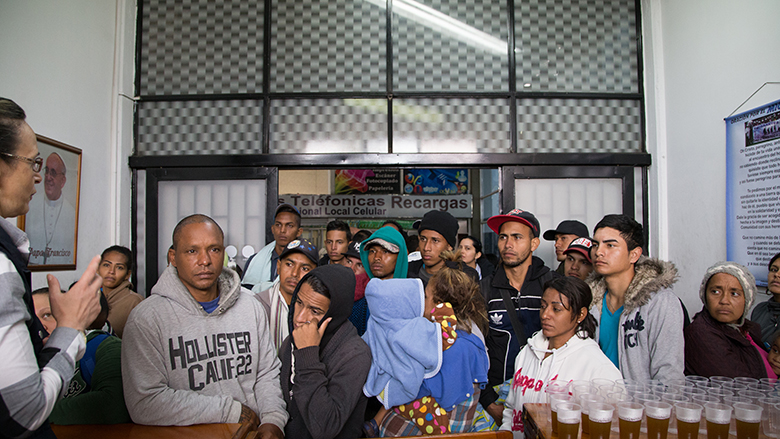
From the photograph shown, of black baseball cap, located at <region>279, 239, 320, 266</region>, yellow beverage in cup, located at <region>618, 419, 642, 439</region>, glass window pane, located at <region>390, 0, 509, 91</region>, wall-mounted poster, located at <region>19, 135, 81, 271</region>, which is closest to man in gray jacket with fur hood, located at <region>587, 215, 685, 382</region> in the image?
yellow beverage in cup, located at <region>618, 419, 642, 439</region>

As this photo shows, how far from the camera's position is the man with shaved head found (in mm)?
3311

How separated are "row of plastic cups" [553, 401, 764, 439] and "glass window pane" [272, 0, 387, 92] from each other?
3600 millimetres

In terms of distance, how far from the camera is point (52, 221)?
349 centimetres

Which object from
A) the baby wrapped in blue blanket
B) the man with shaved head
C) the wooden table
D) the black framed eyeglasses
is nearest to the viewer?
the black framed eyeglasses

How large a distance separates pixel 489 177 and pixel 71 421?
6.89 m

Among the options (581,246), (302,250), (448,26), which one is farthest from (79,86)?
(581,246)

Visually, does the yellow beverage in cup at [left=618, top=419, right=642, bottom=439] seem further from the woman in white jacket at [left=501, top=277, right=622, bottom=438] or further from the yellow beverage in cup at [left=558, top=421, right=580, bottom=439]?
the woman in white jacket at [left=501, top=277, right=622, bottom=438]

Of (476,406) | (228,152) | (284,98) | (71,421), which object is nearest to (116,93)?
(228,152)

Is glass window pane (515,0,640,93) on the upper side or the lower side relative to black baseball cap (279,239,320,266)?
upper

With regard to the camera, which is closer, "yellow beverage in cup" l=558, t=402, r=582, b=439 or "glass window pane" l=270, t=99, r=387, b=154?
"yellow beverage in cup" l=558, t=402, r=582, b=439

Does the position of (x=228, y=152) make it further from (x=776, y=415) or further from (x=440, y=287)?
(x=776, y=415)

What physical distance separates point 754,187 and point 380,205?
6.04 metres

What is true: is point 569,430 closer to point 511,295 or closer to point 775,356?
point 511,295

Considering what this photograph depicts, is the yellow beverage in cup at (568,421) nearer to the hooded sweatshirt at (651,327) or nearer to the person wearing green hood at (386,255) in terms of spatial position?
the hooded sweatshirt at (651,327)
